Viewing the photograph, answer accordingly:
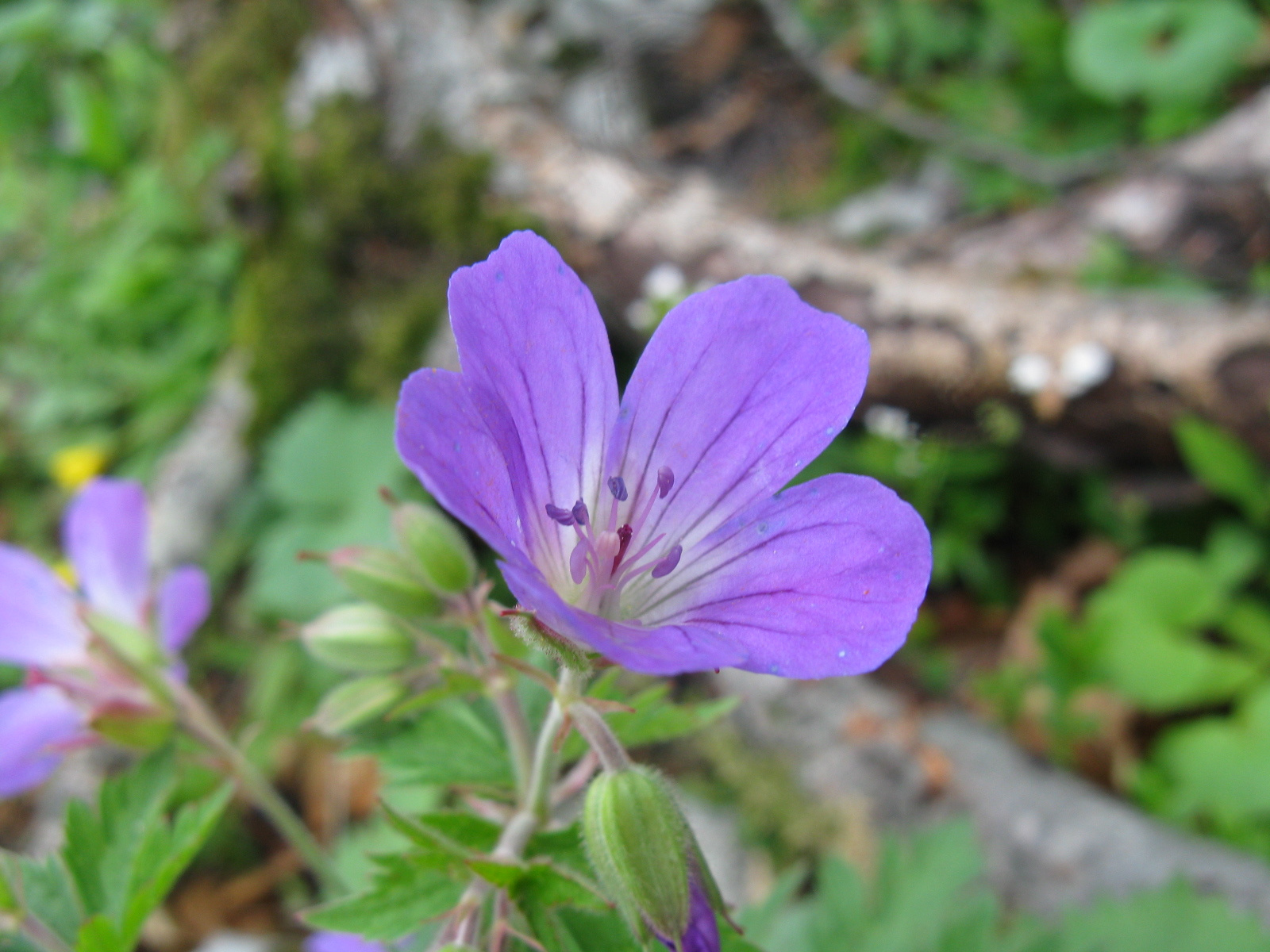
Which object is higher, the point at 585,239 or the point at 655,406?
the point at 655,406

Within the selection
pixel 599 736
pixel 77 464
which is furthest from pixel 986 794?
pixel 77 464

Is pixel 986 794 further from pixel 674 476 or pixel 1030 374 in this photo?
pixel 674 476

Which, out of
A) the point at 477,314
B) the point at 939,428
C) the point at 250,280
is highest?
the point at 477,314

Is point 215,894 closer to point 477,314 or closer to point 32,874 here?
point 32,874

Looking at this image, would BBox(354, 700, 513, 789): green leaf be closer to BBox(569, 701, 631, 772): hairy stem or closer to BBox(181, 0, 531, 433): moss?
BBox(569, 701, 631, 772): hairy stem

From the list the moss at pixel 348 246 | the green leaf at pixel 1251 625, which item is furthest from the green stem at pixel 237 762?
the green leaf at pixel 1251 625

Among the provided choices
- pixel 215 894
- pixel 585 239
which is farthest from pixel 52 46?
pixel 215 894

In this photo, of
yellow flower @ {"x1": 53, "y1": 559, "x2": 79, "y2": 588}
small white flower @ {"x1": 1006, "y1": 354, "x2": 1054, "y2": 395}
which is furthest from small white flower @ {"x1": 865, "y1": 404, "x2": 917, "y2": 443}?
yellow flower @ {"x1": 53, "y1": 559, "x2": 79, "y2": 588}
